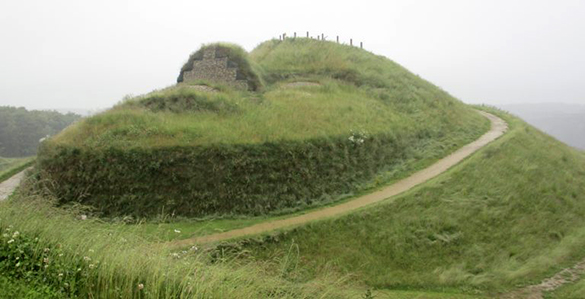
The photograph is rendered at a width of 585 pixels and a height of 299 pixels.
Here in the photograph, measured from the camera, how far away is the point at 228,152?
1276 centimetres

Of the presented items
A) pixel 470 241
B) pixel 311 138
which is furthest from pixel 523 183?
pixel 311 138

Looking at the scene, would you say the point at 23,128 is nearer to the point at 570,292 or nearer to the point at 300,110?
the point at 300,110

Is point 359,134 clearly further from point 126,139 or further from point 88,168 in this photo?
point 88,168

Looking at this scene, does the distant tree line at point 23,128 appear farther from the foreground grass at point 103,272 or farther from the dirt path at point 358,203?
the foreground grass at point 103,272

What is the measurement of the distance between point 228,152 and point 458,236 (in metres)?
7.43

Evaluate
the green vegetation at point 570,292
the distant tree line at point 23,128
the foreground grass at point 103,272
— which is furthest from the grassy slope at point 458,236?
the distant tree line at point 23,128

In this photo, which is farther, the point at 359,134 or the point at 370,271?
the point at 359,134

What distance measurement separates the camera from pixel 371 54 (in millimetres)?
28438

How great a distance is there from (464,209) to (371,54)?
1857cm

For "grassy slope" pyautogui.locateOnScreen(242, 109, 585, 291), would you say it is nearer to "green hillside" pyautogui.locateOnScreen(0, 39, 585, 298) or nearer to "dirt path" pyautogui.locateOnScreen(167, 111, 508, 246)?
"green hillside" pyautogui.locateOnScreen(0, 39, 585, 298)

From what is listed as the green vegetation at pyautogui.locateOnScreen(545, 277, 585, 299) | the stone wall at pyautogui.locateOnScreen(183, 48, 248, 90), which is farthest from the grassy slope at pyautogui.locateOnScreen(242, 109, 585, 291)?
the stone wall at pyautogui.locateOnScreen(183, 48, 248, 90)

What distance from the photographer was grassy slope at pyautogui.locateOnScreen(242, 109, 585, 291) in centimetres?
970

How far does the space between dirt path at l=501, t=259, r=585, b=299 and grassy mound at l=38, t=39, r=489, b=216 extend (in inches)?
236

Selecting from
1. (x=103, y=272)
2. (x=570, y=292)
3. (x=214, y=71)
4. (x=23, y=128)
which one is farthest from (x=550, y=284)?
(x=23, y=128)
